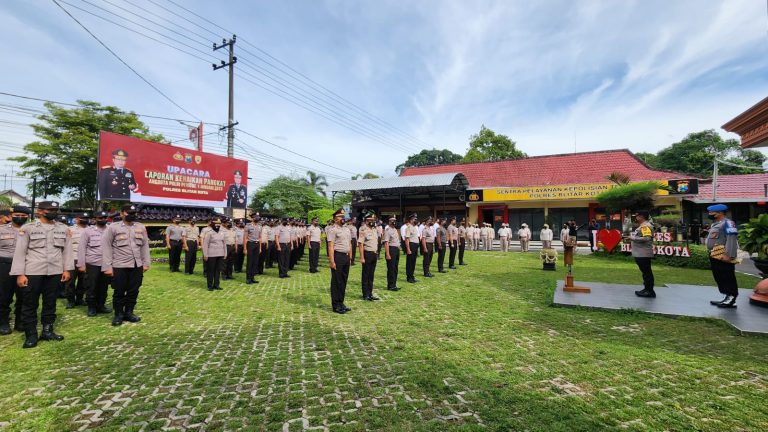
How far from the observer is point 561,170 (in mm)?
24875

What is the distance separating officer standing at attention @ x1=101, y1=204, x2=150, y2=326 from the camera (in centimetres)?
536

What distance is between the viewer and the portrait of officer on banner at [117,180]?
1507 cm

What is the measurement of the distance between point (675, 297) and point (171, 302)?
944cm

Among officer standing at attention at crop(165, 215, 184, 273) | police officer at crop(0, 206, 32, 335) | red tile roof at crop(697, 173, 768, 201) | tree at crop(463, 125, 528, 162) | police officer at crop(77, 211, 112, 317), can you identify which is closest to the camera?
police officer at crop(0, 206, 32, 335)

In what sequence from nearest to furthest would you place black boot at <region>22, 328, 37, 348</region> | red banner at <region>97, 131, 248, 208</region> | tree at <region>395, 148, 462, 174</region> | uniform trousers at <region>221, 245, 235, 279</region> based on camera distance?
black boot at <region>22, 328, 37, 348</region> → uniform trousers at <region>221, 245, 235, 279</region> → red banner at <region>97, 131, 248, 208</region> → tree at <region>395, 148, 462, 174</region>

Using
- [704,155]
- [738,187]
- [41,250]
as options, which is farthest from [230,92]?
[704,155]

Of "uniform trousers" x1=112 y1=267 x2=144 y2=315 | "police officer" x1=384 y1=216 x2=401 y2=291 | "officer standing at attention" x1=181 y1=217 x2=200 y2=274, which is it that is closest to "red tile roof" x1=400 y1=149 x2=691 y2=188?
"police officer" x1=384 y1=216 x2=401 y2=291

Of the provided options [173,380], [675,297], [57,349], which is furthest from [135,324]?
[675,297]

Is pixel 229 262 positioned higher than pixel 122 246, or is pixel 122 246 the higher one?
pixel 122 246

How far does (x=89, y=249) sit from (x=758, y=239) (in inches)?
478

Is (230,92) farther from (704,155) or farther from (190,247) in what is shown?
(704,155)

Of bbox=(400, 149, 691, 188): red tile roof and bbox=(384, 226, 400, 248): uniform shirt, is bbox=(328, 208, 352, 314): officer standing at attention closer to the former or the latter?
bbox=(384, 226, 400, 248): uniform shirt

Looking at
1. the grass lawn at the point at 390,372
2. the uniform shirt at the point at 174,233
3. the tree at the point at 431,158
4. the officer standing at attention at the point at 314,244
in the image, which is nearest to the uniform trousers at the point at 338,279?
the grass lawn at the point at 390,372

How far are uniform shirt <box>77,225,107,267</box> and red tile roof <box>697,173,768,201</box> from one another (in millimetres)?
28891
